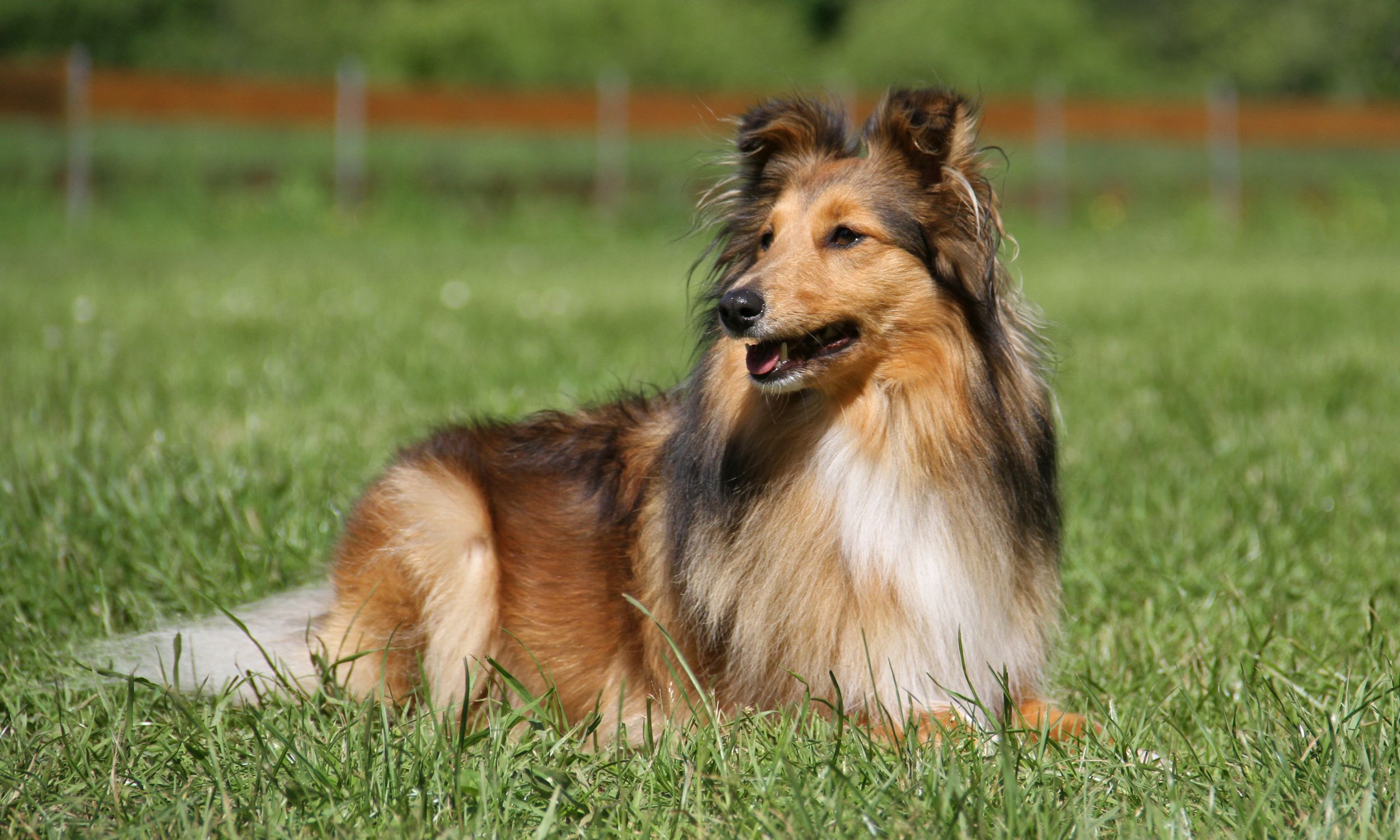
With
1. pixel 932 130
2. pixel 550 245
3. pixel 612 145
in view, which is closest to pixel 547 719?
pixel 932 130

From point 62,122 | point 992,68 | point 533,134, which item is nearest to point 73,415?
point 62,122

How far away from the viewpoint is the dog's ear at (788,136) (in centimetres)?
332

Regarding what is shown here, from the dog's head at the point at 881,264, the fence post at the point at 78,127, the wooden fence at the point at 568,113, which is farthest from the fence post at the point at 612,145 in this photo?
the dog's head at the point at 881,264

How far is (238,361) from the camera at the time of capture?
7.49 meters

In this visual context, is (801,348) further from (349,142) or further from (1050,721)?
(349,142)

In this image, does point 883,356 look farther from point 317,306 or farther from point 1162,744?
point 317,306

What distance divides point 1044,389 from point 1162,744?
918mm

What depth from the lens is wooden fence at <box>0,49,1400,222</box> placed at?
1727 centimetres

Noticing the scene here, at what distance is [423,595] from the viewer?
3393 millimetres

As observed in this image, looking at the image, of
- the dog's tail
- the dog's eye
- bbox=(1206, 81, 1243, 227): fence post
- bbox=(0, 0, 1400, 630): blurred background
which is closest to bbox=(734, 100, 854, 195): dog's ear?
the dog's eye

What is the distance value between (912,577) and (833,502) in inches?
10.4

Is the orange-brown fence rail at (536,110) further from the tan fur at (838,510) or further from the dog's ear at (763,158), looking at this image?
the tan fur at (838,510)

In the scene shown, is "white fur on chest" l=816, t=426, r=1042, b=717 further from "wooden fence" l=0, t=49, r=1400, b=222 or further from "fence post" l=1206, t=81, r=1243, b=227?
"fence post" l=1206, t=81, r=1243, b=227

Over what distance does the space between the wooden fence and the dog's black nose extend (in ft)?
42.9
